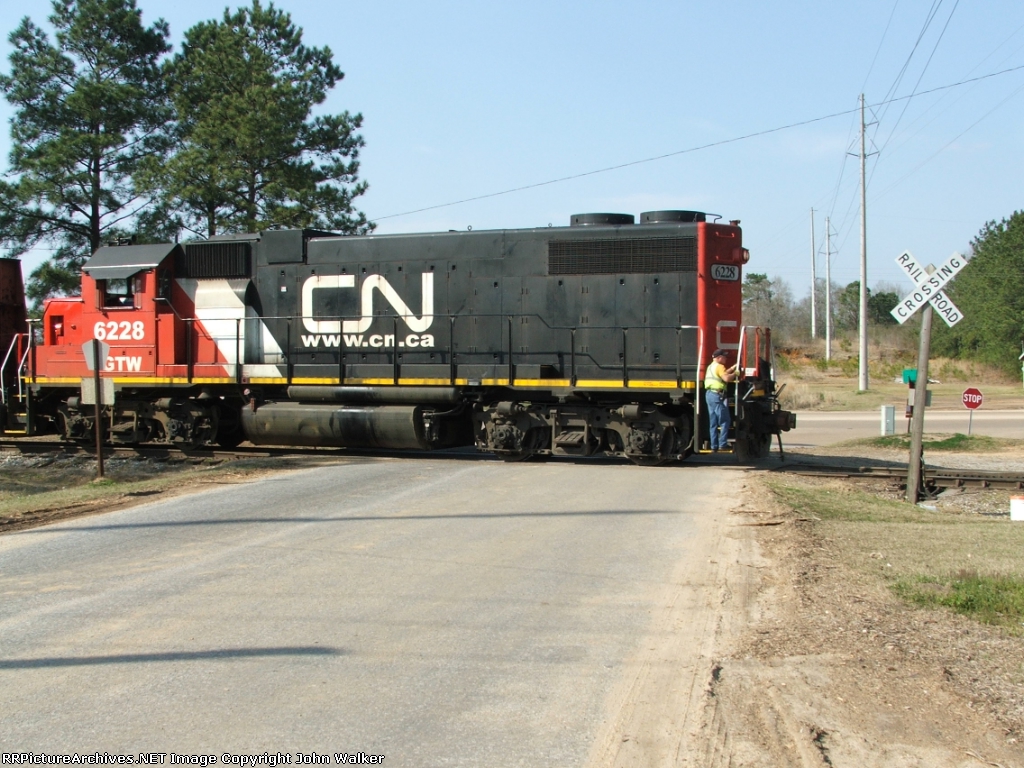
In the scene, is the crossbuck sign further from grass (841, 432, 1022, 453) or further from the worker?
grass (841, 432, 1022, 453)

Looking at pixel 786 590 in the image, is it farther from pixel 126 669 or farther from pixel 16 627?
pixel 16 627

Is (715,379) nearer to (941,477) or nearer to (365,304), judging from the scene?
(941,477)

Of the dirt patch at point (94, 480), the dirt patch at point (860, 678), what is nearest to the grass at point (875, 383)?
the dirt patch at point (94, 480)

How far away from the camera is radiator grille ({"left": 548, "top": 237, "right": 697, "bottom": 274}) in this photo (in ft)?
49.5

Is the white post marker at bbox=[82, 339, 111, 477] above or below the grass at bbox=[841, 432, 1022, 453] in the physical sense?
above

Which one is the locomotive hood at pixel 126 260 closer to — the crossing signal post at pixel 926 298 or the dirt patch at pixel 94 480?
the dirt patch at pixel 94 480

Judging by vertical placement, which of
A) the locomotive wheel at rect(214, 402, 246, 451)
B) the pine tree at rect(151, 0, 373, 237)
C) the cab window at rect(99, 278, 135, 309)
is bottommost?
the locomotive wheel at rect(214, 402, 246, 451)

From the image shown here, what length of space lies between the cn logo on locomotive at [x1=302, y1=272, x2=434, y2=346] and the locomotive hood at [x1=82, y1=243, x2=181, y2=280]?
9.60ft

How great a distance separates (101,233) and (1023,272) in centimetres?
5293

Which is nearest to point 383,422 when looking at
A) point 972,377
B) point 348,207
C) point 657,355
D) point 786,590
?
point 657,355

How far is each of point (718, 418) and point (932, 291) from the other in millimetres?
3779

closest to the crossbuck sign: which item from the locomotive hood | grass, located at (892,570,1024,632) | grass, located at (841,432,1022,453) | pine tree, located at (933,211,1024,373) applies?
grass, located at (892,570,1024,632)

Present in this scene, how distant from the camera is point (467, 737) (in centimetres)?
438

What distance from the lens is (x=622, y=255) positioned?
15.4 m
